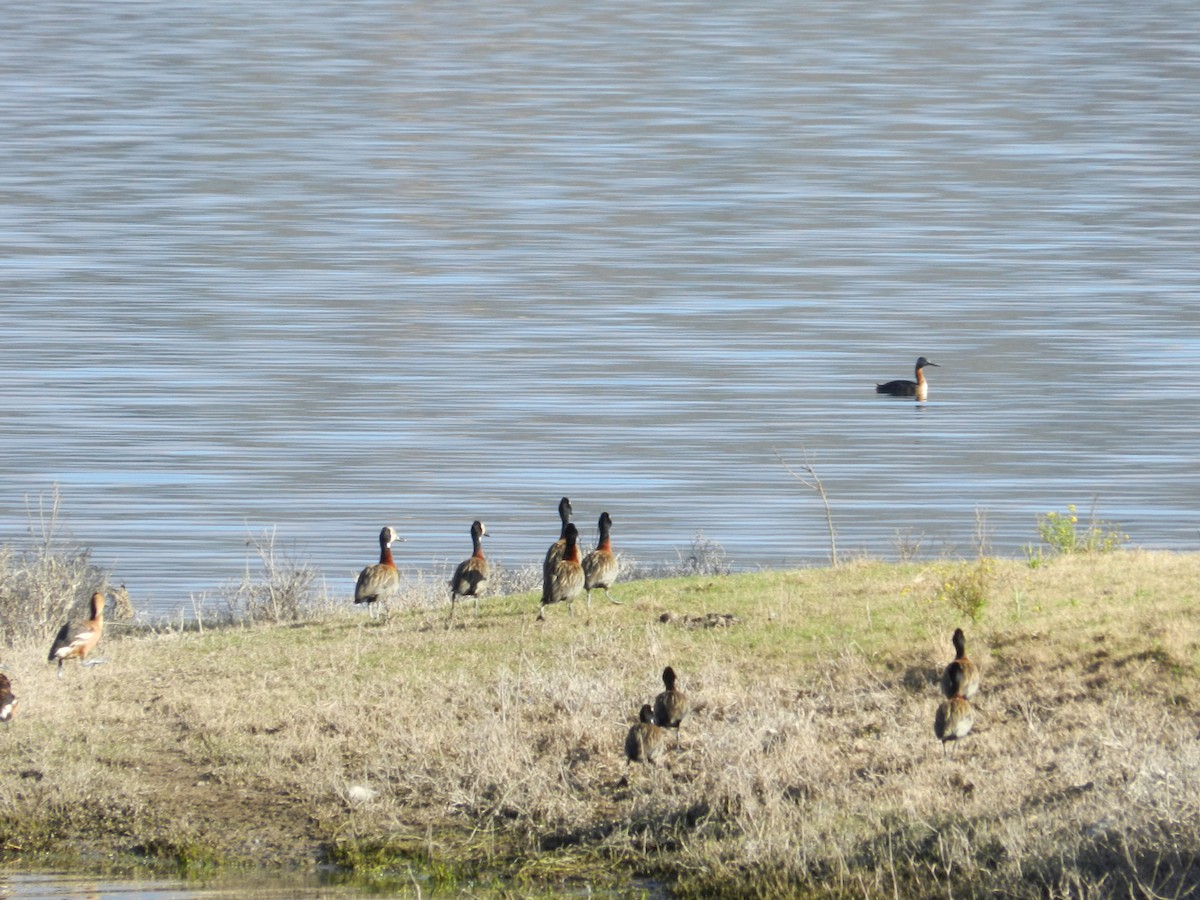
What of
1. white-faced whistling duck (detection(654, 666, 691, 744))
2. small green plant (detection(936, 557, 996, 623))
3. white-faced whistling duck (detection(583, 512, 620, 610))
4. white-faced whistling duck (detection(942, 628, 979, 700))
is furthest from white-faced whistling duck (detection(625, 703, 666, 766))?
white-faced whistling duck (detection(583, 512, 620, 610))

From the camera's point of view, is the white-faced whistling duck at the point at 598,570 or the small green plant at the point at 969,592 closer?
the small green plant at the point at 969,592

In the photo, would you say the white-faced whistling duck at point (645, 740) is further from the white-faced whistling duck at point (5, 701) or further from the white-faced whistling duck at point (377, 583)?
the white-faced whistling duck at point (377, 583)

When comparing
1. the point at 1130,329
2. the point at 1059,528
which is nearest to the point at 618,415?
the point at 1130,329

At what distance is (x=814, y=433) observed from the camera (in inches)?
1617

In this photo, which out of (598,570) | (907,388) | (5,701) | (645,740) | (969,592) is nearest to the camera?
(645,740)

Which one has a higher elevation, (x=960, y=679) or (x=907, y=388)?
(x=907, y=388)

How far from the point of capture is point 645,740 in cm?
1341

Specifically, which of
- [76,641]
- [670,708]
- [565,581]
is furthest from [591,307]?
[670,708]

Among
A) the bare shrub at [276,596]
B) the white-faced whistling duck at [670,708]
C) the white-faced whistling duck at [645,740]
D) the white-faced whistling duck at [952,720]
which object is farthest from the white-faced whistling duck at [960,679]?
the bare shrub at [276,596]

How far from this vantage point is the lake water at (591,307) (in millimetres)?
34500

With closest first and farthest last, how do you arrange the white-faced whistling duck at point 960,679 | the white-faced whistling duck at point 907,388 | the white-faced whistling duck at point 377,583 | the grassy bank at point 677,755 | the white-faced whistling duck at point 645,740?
the grassy bank at point 677,755 → the white-faced whistling duck at point 645,740 → the white-faced whistling duck at point 960,679 → the white-faced whistling duck at point 377,583 → the white-faced whistling duck at point 907,388

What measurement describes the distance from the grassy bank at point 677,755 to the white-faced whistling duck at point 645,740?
6.6 inches

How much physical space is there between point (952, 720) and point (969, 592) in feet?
10.7

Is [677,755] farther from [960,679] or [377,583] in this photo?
[377,583]
